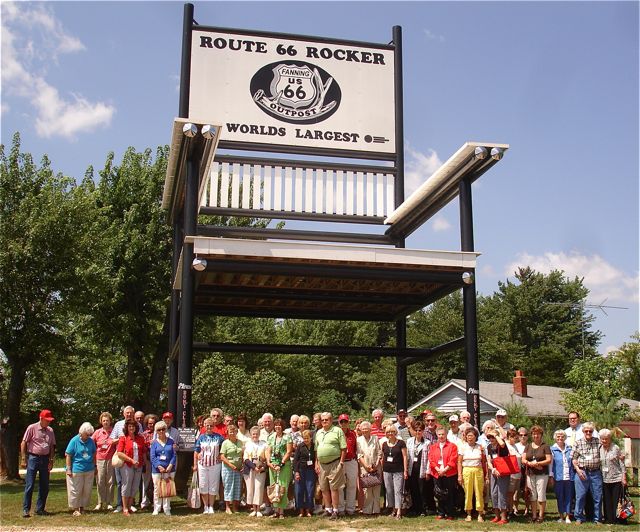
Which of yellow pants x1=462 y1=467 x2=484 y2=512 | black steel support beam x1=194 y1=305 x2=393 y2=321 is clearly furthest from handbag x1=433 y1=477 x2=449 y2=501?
black steel support beam x1=194 y1=305 x2=393 y2=321

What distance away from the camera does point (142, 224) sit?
23812mm

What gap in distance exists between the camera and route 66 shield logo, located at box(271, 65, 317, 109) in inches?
444

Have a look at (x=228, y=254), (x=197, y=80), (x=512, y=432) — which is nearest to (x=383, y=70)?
(x=197, y=80)

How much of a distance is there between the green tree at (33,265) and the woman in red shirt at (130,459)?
927 cm

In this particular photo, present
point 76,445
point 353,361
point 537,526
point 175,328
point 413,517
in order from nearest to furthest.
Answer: point 537,526, point 413,517, point 76,445, point 175,328, point 353,361

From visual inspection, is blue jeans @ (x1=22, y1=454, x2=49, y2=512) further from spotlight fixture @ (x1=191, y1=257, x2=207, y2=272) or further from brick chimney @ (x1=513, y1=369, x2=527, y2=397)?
brick chimney @ (x1=513, y1=369, x2=527, y2=397)

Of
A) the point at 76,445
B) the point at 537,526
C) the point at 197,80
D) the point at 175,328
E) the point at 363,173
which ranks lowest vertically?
the point at 537,526

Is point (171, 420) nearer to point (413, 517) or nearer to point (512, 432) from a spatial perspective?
point (413, 517)

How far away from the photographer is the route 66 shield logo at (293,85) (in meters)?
11.3

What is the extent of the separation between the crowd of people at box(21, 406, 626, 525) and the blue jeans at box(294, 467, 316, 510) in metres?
0.01

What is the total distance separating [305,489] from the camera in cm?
890

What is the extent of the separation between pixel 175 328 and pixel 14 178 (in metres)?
10.1

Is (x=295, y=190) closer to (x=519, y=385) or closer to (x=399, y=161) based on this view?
(x=399, y=161)

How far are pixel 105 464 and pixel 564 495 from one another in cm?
545
